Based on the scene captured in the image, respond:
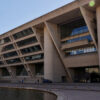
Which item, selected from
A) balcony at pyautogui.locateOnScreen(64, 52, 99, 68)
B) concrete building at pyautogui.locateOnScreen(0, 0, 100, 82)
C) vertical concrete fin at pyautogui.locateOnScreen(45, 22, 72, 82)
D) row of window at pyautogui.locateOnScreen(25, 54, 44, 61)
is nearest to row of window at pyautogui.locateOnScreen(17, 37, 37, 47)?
concrete building at pyautogui.locateOnScreen(0, 0, 100, 82)

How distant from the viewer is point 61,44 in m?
45.0

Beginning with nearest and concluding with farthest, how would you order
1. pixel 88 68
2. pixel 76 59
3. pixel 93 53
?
pixel 93 53
pixel 76 59
pixel 88 68

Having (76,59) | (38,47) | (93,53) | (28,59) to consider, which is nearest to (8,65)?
(28,59)

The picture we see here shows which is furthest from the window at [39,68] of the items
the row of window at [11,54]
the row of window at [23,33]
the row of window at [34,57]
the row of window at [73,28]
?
the row of window at [73,28]

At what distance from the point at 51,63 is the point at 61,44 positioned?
17.6 ft

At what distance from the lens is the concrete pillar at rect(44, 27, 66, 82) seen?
44.7 meters

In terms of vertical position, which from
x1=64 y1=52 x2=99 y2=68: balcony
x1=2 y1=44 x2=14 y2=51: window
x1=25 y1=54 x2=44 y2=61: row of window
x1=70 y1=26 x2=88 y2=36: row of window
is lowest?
x1=64 y1=52 x2=99 y2=68: balcony

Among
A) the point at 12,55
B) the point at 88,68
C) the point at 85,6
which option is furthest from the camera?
the point at 12,55

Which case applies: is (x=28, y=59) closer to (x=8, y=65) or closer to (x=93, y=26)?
(x=8, y=65)

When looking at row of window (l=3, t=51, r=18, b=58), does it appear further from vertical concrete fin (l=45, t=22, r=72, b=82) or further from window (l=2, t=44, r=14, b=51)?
vertical concrete fin (l=45, t=22, r=72, b=82)

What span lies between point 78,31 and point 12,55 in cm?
2655

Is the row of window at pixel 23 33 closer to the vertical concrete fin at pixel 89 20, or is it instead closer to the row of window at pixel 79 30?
the row of window at pixel 79 30

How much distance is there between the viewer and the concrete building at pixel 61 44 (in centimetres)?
3761

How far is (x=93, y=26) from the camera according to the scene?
37906 millimetres
